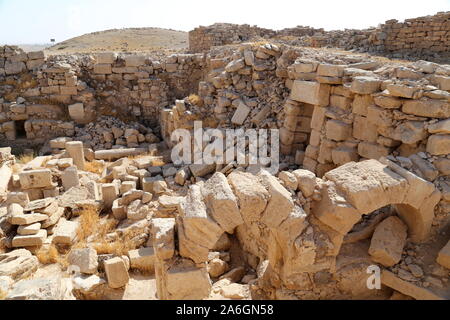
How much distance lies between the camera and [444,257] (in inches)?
202

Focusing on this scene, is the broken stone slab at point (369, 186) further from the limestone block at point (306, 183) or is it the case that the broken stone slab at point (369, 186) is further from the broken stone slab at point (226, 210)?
the broken stone slab at point (226, 210)

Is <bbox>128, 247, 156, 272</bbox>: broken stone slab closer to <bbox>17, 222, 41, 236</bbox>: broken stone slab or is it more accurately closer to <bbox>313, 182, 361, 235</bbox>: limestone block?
<bbox>17, 222, 41, 236</bbox>: broken stone slab

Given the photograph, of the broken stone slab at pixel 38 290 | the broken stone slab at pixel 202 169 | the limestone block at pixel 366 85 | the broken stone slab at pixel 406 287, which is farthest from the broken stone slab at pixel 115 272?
the limestone block at pixel 366 85

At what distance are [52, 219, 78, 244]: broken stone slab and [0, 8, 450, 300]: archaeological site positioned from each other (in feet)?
0.13

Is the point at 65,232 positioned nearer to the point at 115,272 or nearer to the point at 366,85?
the point at 115,272

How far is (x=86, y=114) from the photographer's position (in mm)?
12695

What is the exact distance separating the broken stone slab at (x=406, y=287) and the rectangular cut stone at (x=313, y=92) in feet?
12.9

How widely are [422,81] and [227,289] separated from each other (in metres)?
4.98

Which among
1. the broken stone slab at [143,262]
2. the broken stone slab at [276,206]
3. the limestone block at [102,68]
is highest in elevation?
the limestone block at [102,68]

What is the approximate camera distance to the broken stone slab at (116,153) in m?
11.3

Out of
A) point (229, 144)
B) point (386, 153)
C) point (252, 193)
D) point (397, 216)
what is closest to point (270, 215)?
point (252, 193)

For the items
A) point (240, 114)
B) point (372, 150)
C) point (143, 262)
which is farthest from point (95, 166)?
point (372, 150)

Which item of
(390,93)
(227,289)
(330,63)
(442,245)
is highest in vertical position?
(330,63)

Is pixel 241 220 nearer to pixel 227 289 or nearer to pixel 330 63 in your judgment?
pixel 227 289
